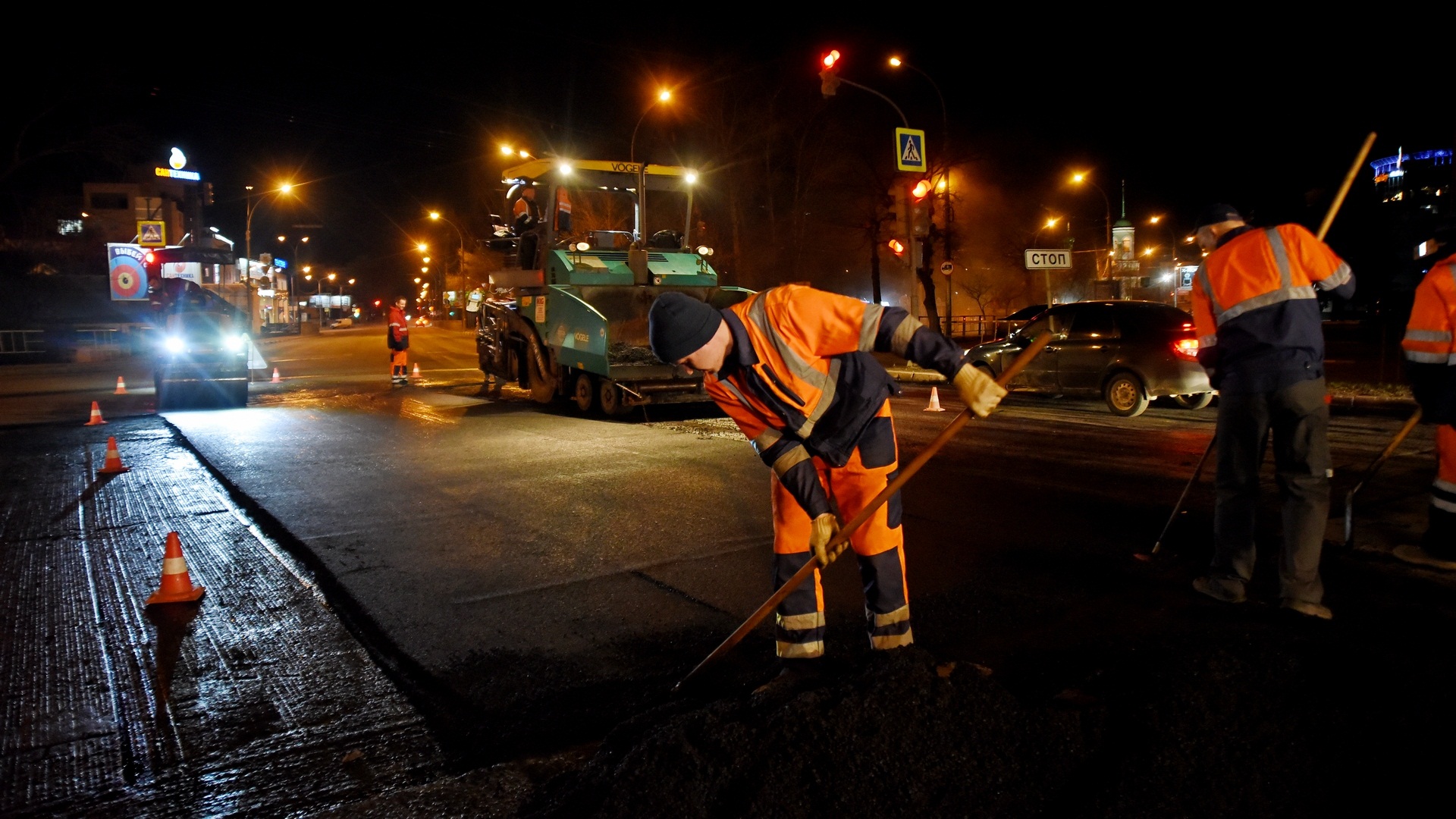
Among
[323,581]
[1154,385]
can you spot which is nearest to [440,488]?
[323,581]

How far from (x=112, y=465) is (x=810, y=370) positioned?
315 inches

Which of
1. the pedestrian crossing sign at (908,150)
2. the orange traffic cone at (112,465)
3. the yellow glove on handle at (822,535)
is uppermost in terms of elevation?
the pedestrian crossing sign at (908,150)

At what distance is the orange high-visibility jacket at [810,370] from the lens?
3.16 meters

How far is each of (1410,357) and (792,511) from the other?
347cm

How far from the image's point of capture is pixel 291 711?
3484 mm

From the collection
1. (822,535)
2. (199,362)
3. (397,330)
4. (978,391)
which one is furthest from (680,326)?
(397,330)

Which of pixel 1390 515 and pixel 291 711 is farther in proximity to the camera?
pixel 1390 515

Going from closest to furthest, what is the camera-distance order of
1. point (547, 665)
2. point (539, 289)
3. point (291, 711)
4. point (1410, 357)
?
point (291, 711), point (547, 665), point (1410, 357), point (539, 289)

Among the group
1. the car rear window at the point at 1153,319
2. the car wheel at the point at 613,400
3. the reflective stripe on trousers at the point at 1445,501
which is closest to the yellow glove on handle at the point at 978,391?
the reflective stripe on trousers at the point at 1445,501

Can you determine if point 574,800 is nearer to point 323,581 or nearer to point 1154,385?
point 323,581

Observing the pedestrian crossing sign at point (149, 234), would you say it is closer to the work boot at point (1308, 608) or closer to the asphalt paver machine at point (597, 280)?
the asphalt paver machine at point (597, 280)

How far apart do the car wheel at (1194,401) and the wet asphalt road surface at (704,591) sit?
8.88 feet

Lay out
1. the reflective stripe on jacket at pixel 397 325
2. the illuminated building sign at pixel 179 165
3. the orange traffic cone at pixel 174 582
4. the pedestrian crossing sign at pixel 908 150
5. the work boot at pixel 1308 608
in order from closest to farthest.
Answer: the work boot at pixel 1308 608 < the orange traffic cone at pixel 174 582 < the reflective stripe on jacket at pixel 397 325 < the pedestrian crossing sign at pixel 908 150 < the illuminated building sign at pixel 179 165

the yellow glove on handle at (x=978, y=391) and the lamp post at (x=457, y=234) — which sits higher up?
the lamp post at (x=457, y=234)
